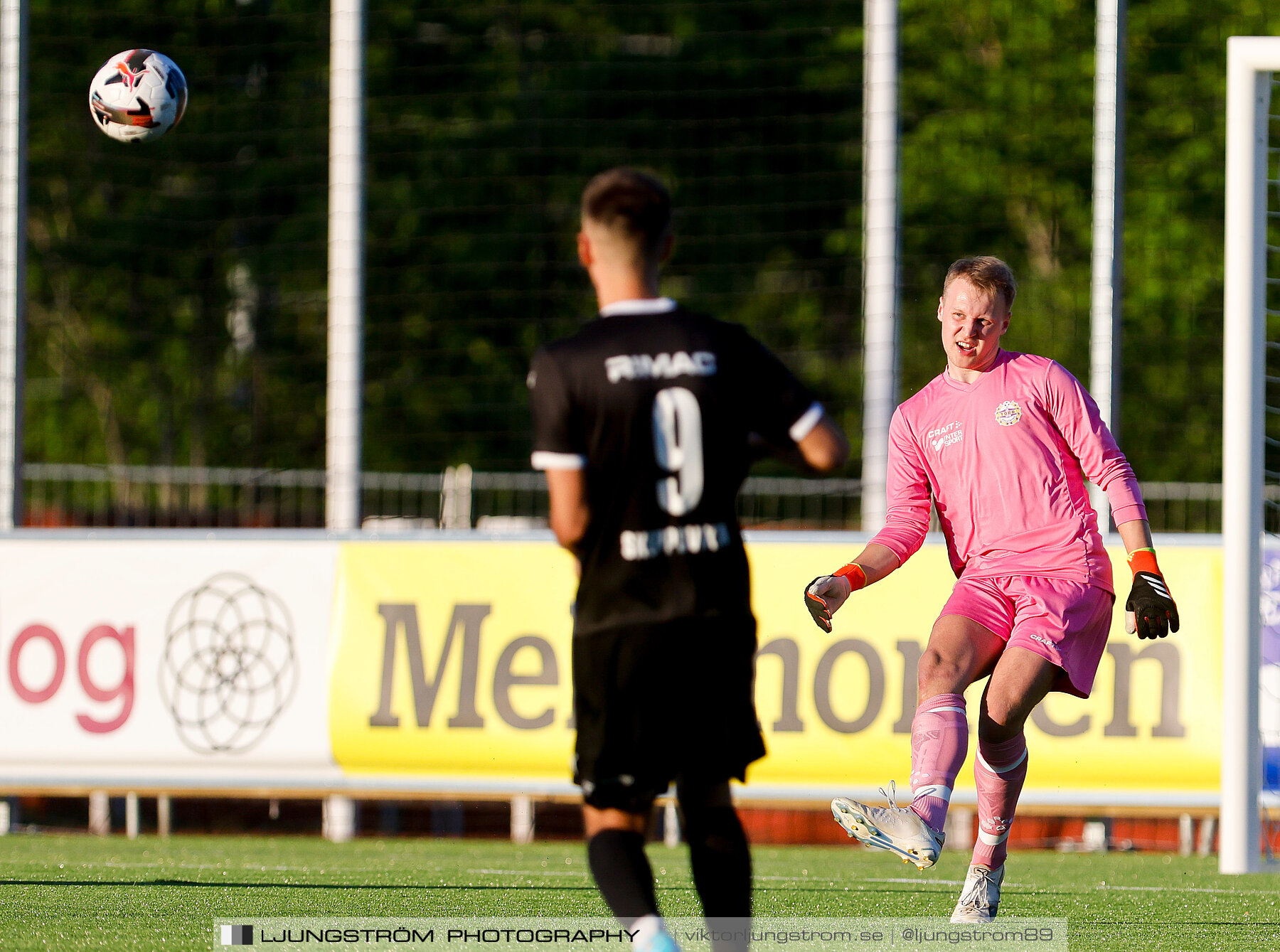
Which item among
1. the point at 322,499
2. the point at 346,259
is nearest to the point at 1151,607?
the point at 346,259

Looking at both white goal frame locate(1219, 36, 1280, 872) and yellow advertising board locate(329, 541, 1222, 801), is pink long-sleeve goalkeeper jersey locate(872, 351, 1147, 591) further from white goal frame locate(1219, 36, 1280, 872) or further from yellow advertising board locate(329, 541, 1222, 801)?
yellow advertising board locate(329, 541, 1222, 801)

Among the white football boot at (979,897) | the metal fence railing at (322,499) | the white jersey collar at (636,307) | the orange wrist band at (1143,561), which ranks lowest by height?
the white football boot at (979,897)

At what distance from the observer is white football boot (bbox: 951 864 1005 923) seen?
5785mm

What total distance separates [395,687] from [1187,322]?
18.7m

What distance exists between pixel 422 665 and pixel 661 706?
5.30 metres

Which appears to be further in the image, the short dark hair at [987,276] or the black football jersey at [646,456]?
the short dark hair at [987,276]

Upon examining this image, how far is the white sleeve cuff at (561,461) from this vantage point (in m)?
4.11

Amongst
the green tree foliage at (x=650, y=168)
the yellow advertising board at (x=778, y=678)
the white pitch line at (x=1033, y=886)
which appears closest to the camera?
the white pitch line at (x=1033, y=886)

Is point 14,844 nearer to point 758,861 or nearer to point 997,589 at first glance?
point 758,861

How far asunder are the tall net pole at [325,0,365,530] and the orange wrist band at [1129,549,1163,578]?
5673mm

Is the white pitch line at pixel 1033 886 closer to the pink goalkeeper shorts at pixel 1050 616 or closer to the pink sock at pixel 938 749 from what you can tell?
the pink goalkeeper shorts at pixel 1050 616

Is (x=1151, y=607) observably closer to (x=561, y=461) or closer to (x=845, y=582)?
(x=845, y=582)

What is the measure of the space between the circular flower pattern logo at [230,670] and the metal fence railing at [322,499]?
5.07 metres

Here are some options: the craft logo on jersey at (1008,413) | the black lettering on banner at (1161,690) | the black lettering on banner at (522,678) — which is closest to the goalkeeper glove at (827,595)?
the craft logo on jersey at (1008,413)
